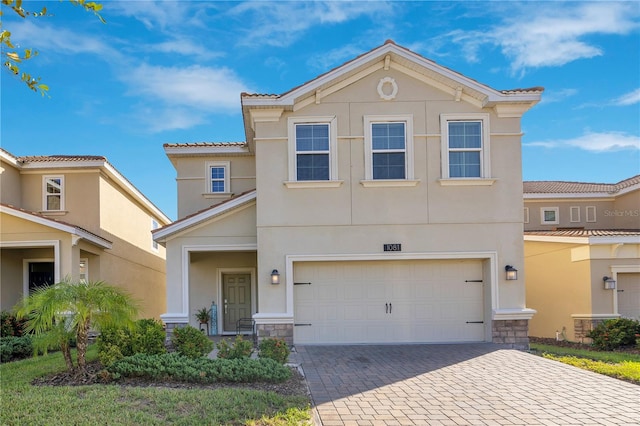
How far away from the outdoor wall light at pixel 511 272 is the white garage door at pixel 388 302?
718 millimetres

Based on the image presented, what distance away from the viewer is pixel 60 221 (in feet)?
50.2

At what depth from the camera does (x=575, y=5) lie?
1216 centimetres

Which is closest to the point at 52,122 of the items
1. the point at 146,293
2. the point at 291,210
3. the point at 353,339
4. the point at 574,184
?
the point at 146,293

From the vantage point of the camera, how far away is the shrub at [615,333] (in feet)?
42.9

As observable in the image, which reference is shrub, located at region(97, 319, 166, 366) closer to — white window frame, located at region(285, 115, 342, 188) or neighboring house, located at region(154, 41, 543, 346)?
neighboring house, located at region(154, 41, 543, 346)

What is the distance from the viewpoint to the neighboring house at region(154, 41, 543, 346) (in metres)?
12.6

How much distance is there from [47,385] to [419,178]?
28.8 ft

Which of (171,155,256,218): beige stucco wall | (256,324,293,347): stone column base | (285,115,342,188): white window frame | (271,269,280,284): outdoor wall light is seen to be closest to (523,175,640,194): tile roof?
(171,155,256,218): beige stucco wall

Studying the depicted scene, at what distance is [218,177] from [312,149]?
5.70 metres

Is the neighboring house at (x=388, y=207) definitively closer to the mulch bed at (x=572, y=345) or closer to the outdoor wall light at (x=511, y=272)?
the outdoor wall light at (x=511, y=272)

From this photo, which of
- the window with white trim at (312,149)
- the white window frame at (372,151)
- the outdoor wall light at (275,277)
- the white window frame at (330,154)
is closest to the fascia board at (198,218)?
the white window frame at (330,154)

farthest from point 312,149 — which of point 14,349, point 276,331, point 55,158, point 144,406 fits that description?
point 55,158

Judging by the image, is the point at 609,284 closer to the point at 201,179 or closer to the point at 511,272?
the point at 511,272

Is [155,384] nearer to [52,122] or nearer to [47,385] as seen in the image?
[47,385]
